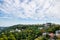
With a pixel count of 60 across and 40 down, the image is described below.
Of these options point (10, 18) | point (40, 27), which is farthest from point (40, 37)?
point (10, 18)

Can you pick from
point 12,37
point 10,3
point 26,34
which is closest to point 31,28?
point 26,34

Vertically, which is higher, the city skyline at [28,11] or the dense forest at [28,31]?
the city skyline at [28,11]

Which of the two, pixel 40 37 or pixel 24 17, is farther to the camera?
pixel 24 17

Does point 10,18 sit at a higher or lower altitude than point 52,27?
higher

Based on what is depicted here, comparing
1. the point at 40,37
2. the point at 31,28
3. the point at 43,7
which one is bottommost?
the point at 40,37

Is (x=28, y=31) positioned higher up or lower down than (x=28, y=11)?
lower down

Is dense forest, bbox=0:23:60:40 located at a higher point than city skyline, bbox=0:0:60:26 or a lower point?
lower

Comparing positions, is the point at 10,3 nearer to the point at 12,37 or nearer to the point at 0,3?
the point at 0,3
